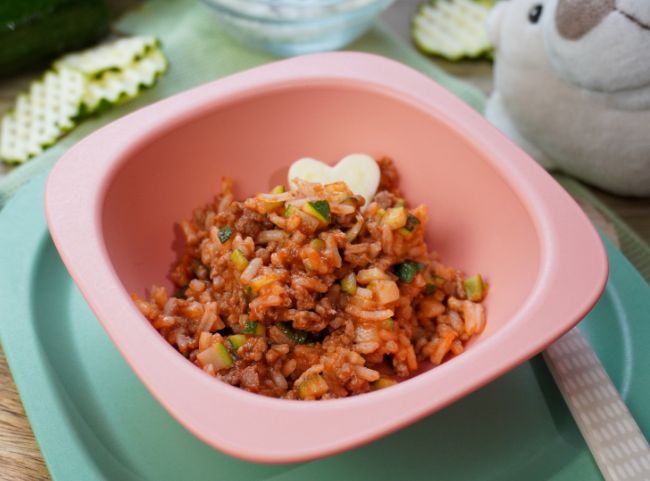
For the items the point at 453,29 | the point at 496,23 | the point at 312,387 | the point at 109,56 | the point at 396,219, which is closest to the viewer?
the point at 312,387

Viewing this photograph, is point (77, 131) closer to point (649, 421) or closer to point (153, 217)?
point (153, 217)

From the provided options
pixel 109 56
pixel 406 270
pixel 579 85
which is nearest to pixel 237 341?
pixel 406 270

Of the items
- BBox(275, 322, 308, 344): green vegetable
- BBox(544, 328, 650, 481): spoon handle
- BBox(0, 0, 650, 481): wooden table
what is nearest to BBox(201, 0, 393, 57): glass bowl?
BBox(0, 0, 650, 481): wooden table

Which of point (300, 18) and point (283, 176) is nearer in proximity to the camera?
point (283, 176)

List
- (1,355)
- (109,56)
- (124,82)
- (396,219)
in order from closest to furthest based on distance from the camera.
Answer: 1. (396,219)
2. (1,355)
3. (124,82)
4. (109,56)

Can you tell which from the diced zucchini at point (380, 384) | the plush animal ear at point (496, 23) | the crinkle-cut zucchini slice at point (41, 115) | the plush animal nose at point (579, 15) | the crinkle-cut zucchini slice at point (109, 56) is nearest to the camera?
the diced zucchini at point (380, 384)

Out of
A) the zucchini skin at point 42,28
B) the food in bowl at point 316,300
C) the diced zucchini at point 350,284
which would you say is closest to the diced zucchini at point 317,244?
the food in bowl at point 316,300

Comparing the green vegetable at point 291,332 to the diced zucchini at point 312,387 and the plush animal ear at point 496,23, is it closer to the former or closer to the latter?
the diced zucchini at point 312,387

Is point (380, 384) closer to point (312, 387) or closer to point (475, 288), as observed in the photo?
point (312, 387)

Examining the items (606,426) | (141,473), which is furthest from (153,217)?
(606,426)
